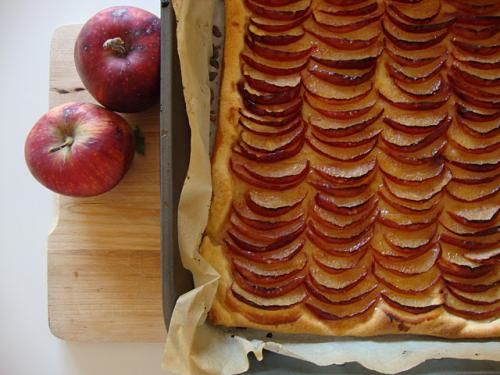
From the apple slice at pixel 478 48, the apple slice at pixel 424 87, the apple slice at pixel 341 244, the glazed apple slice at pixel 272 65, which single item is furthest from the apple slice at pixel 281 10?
the apple slice at pixel 341 244

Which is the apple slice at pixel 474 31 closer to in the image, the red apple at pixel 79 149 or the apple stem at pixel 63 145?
the red apple at pixel 79 149

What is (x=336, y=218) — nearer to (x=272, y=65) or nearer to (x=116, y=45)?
(x=272, y=65)

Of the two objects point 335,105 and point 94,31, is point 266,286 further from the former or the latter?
point 94,31

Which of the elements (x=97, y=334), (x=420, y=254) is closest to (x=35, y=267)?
(x=97, y=334)

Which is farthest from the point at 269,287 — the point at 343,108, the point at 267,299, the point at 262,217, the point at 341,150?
the point at 343,108

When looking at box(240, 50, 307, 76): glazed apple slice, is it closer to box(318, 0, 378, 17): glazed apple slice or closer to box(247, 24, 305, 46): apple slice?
box(247, 24, 305, 46): apple slice

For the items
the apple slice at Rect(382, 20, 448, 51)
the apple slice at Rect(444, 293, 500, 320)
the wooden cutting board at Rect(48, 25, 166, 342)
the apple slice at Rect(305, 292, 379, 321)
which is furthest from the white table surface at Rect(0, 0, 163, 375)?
the apple slice at Rect(444, 293, 500, 320)
